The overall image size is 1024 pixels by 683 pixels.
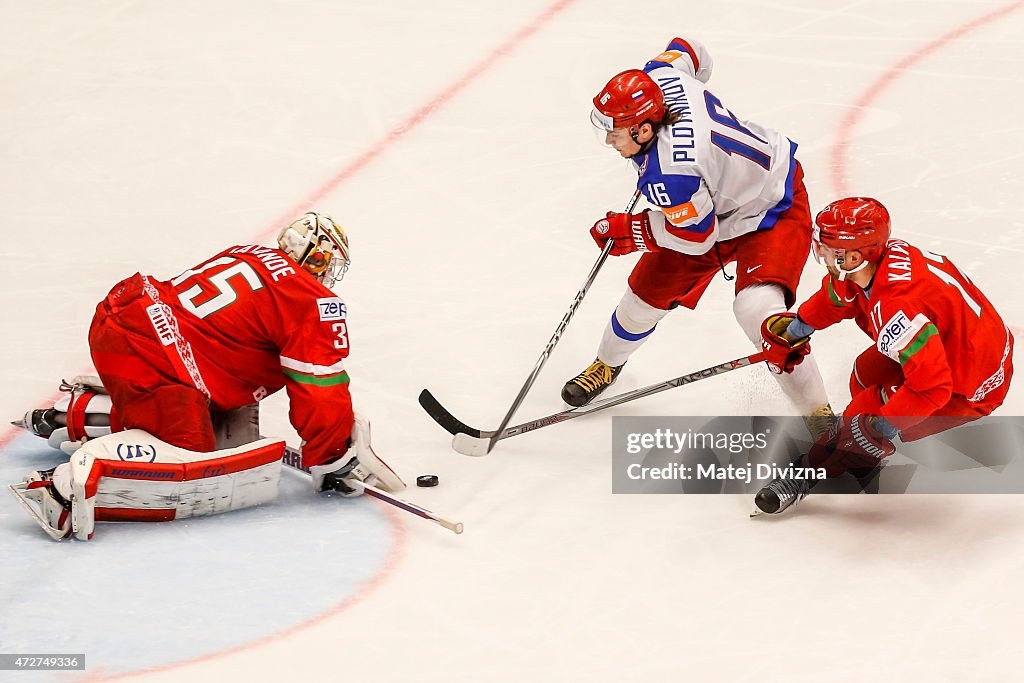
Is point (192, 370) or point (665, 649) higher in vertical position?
point (192, 370)

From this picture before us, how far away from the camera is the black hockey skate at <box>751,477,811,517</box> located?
142 inches

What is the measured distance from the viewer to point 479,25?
23.4ft

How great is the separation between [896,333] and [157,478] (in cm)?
189

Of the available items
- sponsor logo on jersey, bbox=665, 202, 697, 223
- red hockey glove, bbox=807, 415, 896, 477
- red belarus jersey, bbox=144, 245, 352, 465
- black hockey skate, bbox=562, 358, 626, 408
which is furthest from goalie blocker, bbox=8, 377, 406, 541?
red hockey glove, bbox=807, 415, 896, 477

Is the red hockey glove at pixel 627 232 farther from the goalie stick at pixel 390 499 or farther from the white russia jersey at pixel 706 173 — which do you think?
the goalie stick at pixel 390 499

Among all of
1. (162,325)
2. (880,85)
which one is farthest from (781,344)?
(880,85)

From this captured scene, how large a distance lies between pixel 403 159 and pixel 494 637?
10.7 feet

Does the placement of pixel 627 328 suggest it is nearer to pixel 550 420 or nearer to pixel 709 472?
pixel 550 420

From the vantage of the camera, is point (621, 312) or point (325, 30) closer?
point (621, 312)

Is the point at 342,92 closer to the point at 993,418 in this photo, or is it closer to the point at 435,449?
the point at 435,449

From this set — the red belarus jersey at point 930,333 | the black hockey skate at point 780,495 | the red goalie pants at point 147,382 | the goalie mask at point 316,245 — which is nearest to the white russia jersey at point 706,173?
the red belarus jersey at point 930,333

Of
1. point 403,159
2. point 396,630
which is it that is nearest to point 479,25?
point 403,159

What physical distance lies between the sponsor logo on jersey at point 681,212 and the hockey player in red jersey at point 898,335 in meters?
0.44

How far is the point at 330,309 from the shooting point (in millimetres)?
3576
